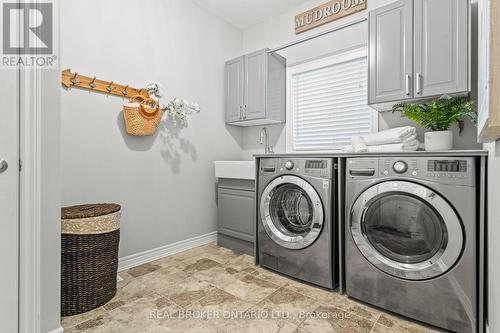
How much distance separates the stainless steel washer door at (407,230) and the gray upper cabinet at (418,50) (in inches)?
31.1

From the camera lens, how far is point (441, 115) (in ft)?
5.94

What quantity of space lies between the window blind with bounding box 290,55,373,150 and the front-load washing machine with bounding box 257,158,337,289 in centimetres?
88

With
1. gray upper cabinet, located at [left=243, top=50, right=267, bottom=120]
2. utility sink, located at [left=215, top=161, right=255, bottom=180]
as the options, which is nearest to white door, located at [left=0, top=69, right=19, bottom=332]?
utility sink, located at [left=215, top=161, right=255, bottom=180]

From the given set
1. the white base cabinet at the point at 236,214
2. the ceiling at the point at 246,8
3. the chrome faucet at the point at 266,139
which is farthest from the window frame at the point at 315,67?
the white base cabinet at the point at 236,214

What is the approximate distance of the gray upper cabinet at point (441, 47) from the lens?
1736 mm

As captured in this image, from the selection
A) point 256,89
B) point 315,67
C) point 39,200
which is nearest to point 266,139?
point 256,89

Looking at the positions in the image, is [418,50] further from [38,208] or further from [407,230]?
[38,208]

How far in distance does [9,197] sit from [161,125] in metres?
1.49

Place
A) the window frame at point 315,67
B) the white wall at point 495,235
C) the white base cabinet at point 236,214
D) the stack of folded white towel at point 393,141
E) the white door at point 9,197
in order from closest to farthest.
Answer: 1. the white wall at point 495,235
2. the white door at point 9,197
3. the stack of folded white towel at point 393,141
4. the window frame at point 315,67
5. the white base cabinet at point 236,214

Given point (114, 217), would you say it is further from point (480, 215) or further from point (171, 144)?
point (480, 215)

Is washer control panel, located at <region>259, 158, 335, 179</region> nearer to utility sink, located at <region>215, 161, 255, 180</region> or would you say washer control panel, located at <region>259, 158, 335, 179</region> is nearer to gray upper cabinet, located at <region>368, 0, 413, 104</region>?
utility sink, located at <region>215, 161, 255, 180</region>

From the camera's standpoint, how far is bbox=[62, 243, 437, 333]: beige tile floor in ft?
4.99

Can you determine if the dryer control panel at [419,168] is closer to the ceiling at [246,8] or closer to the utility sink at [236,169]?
the utility sink at [236,169]

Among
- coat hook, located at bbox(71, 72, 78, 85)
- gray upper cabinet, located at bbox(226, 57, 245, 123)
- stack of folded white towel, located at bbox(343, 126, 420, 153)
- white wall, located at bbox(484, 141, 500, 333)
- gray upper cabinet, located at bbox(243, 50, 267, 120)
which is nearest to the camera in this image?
white wall, located at bbox(484, 141, 500, 333)
